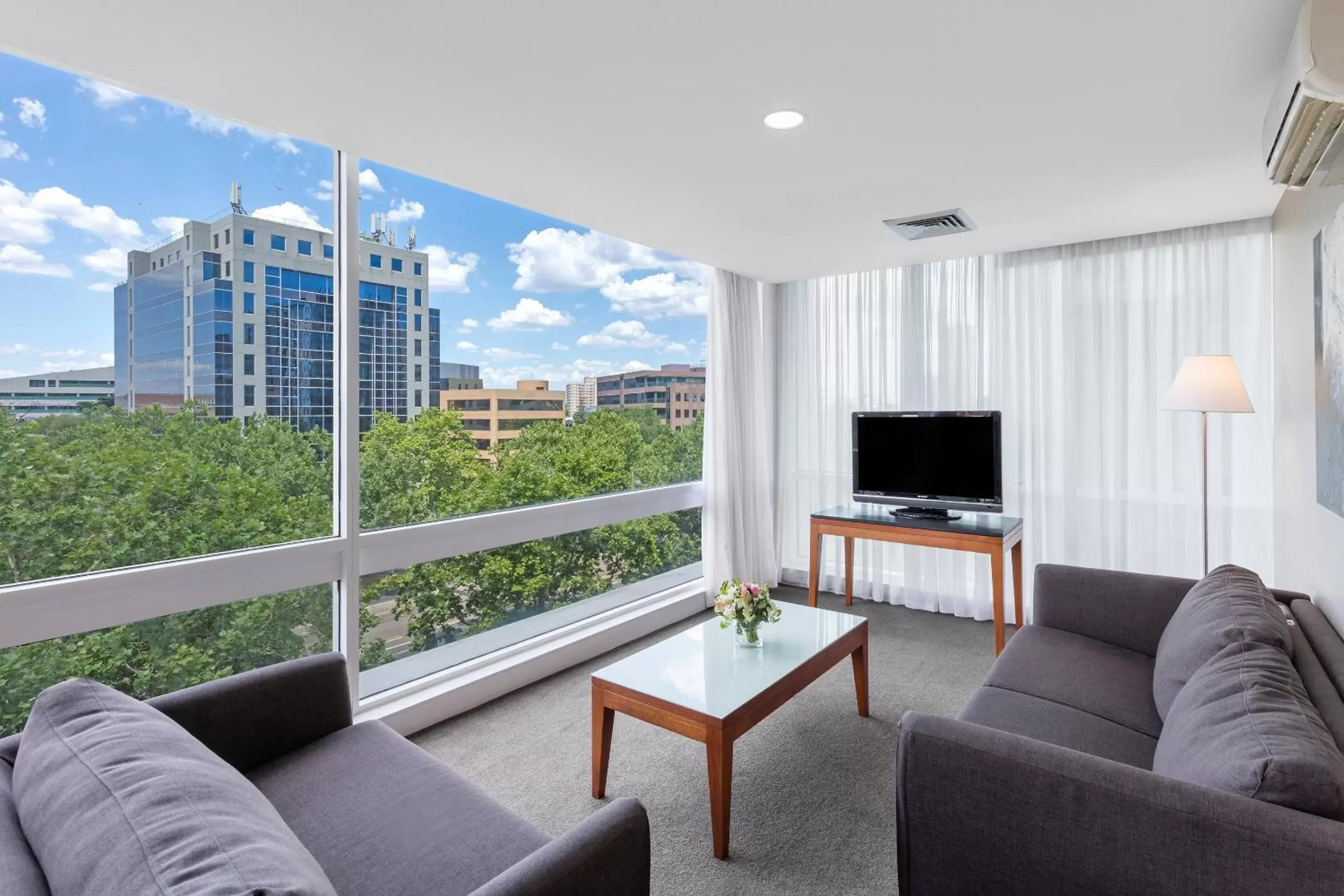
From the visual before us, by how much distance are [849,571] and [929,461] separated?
932mm

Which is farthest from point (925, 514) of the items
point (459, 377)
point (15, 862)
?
point (15, 862)

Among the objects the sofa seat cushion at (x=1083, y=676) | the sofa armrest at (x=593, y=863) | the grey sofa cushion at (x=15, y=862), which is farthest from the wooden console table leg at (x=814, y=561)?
the grey sofa cushion at (x=15, y=862)

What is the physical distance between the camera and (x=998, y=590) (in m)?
3.55

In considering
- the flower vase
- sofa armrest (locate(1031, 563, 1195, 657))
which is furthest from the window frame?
sofa armrest (locate(1031, 563, 1195, 657))

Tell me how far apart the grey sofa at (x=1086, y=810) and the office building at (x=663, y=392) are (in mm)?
2594

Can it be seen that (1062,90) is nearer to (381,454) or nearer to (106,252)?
(381,454)

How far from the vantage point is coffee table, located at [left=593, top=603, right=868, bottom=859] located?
205cm

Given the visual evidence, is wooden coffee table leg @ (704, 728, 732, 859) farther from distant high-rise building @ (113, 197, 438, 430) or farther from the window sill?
distant high-rise building @ (113, 197, 438, 430)

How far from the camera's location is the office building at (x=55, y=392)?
1953mm

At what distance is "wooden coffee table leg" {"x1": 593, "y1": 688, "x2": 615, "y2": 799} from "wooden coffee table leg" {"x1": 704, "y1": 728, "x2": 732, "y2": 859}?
44cm

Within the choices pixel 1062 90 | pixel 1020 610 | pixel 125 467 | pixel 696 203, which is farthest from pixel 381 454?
pixel 1020 610

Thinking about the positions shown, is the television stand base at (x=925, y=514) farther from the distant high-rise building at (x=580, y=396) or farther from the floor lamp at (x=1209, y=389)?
the distant high-rise building at (x=580, y=396)

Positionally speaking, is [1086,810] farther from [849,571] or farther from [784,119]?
[849,571]

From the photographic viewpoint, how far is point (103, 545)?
2.10 m
